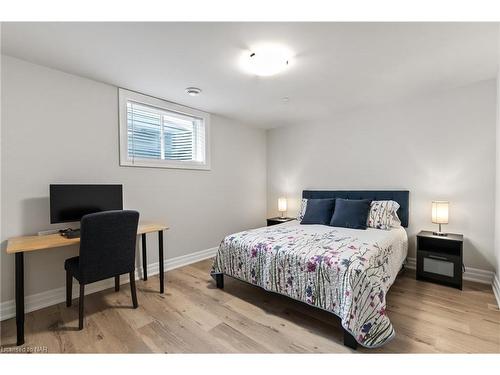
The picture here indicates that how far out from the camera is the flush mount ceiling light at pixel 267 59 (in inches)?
75.9

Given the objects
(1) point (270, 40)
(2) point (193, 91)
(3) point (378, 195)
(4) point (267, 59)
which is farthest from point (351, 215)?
(2) point (193, 91)

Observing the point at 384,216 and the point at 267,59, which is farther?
the point at 384,216

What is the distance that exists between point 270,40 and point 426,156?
2626 millimetres

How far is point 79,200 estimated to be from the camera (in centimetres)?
227

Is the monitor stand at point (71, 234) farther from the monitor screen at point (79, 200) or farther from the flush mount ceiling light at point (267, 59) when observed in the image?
the flush mount ceiling light at point (267, 59)

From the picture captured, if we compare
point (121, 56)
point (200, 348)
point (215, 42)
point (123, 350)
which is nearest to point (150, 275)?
point (123, 350)

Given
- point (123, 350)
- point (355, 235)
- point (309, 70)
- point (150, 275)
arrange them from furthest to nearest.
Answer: point (150, 275) < point (355, 235) < point (309, 70) < point (123, 350)

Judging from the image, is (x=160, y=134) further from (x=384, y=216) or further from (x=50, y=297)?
(x=384, y=216)

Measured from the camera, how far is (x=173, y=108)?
324cm

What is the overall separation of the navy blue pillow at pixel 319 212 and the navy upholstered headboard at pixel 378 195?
408mm

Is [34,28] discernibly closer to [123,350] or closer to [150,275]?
[123,350]

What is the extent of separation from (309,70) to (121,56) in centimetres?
177

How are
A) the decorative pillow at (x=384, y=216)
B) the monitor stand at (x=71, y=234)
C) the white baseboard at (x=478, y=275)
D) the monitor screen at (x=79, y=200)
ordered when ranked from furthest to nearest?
the decorative pillow at (x=384, y=216) < the white baseboard at (x=478, y=275) < the monitor screen at (x=79, y=200) < the monitor stand at (x=71, y=234)

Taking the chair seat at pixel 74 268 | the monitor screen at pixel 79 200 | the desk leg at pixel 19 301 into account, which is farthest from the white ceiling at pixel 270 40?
the chair seat at pixel 74 268
